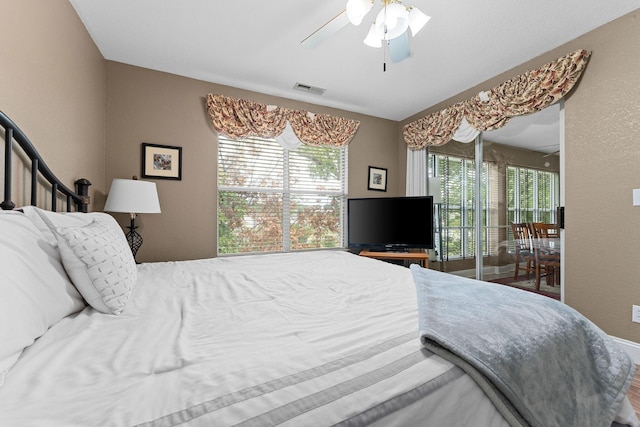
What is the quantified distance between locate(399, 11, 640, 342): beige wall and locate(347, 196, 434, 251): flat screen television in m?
1.25

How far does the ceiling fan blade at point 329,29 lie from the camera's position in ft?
5.51

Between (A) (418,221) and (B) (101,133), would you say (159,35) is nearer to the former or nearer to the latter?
(B) (101,133)

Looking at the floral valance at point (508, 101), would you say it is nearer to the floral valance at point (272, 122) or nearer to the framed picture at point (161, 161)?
the floral valance at point (272, 122)

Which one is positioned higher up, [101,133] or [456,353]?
[101,133]

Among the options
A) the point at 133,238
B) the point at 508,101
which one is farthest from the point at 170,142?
the point at 508,101

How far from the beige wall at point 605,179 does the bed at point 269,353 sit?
53.8 inches

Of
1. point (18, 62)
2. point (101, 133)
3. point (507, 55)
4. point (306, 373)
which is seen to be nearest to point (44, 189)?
point (18, 62)

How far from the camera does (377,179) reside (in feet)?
13.2

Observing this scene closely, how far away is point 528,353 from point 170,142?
313cm

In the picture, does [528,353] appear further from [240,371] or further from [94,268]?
[94,268]

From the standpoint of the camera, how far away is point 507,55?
2.51m

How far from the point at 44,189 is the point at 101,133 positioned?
1.17m

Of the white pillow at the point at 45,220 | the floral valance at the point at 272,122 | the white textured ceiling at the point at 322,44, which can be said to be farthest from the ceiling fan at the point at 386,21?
the white pillow at the point at 45,220

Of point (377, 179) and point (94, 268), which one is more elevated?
point (377, 179)
